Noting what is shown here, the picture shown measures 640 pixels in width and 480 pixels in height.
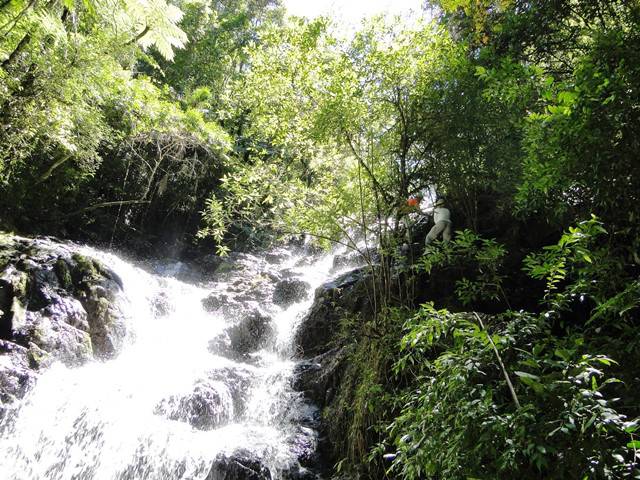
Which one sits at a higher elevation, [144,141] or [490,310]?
[144,141]

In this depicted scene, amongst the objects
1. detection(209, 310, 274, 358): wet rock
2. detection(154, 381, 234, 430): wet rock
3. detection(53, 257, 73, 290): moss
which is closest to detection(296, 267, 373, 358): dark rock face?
detection(209, 310, 274, 358): wet rock

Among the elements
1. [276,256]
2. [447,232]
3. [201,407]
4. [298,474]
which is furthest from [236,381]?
[276,256]

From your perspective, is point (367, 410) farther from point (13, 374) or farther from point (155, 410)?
point (13, 374)

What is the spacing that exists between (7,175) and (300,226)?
21.3 ft

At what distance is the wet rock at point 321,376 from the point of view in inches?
263

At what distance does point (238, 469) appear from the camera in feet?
16.4

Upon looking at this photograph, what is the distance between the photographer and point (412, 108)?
558 centimetres

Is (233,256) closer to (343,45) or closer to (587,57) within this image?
(343,45)

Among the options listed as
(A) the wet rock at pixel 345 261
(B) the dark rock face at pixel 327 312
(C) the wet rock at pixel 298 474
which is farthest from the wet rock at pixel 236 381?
(A) the wet rock at pixel 345 261

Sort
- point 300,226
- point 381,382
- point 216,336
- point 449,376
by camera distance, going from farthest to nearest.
A: point 216,336 < point 300,226 < point 381,382 < point 449,376

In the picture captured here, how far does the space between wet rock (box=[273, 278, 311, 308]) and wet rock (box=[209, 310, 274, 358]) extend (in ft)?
3.42

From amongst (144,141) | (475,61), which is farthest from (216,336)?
(475,61)

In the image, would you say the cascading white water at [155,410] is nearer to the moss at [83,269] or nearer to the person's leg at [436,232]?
the moss at [83,269]

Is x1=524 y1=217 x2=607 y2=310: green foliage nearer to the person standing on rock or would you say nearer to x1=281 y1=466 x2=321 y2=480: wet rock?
x1=281 y1=466 x2=321 y2=480: wet rock
